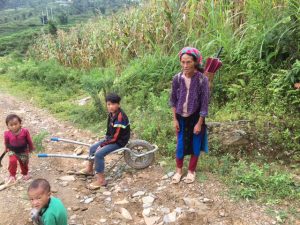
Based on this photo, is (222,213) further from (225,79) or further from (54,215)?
(225,79)

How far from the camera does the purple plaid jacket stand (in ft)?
11.4

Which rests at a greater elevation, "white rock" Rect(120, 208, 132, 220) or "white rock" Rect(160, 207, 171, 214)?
"white rock" Rect(160, 207, 171, 214)

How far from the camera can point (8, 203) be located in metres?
3.85

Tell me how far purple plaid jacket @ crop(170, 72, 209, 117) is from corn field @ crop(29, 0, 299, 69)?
A: 5.97 feet

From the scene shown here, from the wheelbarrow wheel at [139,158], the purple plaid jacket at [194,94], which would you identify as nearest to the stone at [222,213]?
the purple plaid jacket at [194,94]

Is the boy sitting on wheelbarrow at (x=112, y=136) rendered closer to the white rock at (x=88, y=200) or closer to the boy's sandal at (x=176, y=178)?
the white rock at (x=88, y=200)

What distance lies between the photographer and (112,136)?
4102mm

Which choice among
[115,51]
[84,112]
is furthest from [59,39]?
[84,112]

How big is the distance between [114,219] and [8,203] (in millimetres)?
1358

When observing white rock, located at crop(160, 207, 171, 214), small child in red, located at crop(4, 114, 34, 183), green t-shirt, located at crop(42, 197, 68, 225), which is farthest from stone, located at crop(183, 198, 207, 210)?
small child in red, located at crop(4, 114, 34, 183)

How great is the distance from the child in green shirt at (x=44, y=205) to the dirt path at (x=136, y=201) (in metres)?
1.05

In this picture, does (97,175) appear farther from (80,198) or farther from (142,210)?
(142,210)

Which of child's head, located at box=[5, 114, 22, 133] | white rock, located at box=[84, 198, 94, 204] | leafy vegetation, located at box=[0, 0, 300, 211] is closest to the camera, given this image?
white rock, located at box=[84, 198, 94, 204]

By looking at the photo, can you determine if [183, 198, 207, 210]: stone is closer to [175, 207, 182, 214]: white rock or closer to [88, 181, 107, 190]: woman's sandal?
[175, 207, 182, 214]: white rock
